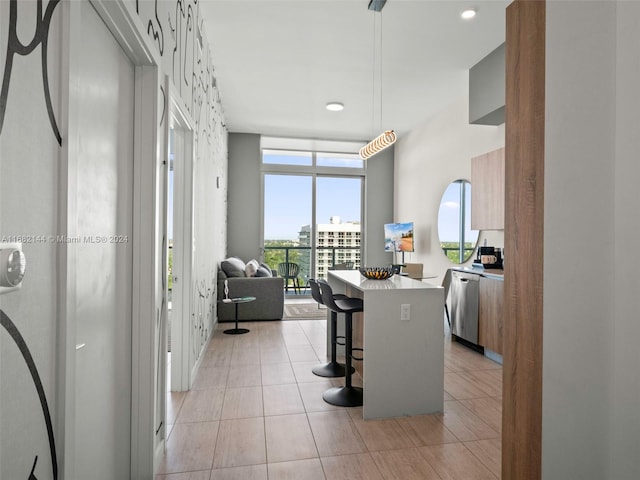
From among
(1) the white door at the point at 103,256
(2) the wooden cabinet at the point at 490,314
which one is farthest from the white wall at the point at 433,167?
(1) the white door at the point at 103,256

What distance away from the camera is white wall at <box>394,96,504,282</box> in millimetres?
5038

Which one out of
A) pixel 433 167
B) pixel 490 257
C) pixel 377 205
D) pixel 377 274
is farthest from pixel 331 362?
pixel 377 205

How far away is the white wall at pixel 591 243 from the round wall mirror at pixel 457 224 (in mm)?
3933

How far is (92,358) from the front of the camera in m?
1.39

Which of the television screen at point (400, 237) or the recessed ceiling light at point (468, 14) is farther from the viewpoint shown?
the television screen at point (400, 237)

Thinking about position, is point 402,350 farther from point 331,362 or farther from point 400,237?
point 400,237

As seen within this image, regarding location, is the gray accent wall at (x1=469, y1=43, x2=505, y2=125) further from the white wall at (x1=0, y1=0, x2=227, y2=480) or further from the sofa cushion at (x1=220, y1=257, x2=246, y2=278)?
the white wall at (x1=0, y1=0, x2=227, y2=480)

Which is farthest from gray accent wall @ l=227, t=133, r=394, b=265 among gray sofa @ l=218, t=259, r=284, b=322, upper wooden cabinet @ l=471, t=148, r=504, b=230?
upper wooden cabinet @ l=471, t=148, r=504, b=230

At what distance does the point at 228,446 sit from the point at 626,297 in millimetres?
2049

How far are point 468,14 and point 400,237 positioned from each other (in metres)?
3.80

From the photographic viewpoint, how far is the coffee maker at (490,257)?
4.13 meters

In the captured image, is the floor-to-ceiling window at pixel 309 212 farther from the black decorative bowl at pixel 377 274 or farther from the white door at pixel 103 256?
the white door at pixel 103 256

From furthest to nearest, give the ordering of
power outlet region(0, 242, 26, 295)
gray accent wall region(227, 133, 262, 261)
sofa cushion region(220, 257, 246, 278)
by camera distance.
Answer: gray accent wall region(227, 133, 262, 261) < sofa cushion region(220, 257, 246, 278) < power outlet region(0, 242, 26, 295)

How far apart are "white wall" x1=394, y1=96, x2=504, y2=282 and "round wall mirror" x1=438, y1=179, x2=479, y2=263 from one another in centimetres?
14
